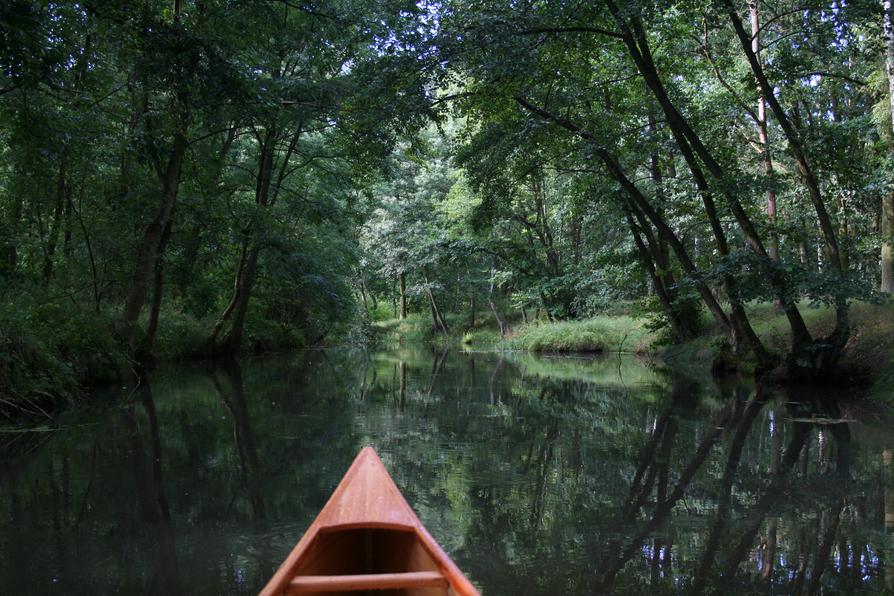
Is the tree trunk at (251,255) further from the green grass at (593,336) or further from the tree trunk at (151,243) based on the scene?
the green grass at (593,336)

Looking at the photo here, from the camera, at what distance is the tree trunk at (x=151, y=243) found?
12.6 metres

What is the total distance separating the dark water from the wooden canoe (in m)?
0.58

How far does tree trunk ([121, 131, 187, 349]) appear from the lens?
1262cm

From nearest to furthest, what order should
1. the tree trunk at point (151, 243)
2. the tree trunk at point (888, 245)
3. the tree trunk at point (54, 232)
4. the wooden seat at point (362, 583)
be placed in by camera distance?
the wooden seat at point (362, 583) < the tree trunk at point (151, 243) < the tree trunk at point (54, 232) < the tree trunk at point (888, 245)

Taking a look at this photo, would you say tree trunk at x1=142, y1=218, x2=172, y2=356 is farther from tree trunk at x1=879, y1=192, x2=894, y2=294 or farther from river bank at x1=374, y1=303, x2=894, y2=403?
tree trunk at x1=879, y1=192, x2=894, y2=294

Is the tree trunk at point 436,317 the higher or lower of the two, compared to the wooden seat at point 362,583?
higher

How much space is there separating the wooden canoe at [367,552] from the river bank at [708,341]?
944 cm

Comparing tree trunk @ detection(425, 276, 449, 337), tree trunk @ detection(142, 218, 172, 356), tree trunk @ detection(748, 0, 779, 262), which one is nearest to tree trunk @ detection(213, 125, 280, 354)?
tree trunk @ detection(142, 218, 172, 356)

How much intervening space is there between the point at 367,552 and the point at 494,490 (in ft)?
7.46

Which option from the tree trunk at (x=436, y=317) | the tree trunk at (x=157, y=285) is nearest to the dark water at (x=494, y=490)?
the tree trunk at (x=157, y=285)

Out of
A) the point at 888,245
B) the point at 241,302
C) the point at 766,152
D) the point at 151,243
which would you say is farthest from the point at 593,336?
the point at 151,243

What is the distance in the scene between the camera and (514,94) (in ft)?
41.7

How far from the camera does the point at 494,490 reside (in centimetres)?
550

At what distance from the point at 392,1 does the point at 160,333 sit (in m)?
10.1
